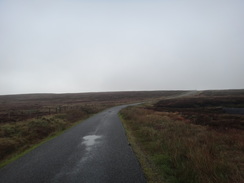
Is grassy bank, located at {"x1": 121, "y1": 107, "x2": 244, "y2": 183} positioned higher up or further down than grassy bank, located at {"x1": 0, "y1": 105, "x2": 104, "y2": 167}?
higher up

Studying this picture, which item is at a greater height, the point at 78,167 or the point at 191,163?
the point at 191,163

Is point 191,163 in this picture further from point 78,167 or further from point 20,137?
point 20,137

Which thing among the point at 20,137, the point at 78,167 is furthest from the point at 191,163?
the point at 20,137

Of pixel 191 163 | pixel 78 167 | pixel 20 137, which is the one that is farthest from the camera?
pixel 20 137

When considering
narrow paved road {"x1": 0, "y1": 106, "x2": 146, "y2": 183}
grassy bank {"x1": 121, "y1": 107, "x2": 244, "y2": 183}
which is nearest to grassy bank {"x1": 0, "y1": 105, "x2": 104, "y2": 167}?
narrow paved road {"x1": 0, "y1": 106, "x2": 146, "y2": 183}

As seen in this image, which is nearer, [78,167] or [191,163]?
[191,163]

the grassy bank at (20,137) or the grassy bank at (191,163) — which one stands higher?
the grassy bank at (191,163)

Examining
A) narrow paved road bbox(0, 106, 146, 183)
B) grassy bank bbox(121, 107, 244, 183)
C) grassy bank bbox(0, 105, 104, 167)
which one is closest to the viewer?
grassy bank bbox(121, 107, 244, 183)

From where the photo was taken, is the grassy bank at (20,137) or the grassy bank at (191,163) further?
the grassy bank at (20,137)

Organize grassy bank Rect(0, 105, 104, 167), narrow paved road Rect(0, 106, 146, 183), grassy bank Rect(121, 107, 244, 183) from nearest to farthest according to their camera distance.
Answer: grassy bank Rect(121, 107, 244, 183), narrow paved road Rect(0, 106, 146, 183), grassy bank Rect(0, 105, 104, 167)

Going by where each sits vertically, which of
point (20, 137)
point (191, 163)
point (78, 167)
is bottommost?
point (20, 137)

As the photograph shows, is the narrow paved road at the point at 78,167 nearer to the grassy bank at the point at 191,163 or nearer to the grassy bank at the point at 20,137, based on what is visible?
the grassy bank at the point at 191,163

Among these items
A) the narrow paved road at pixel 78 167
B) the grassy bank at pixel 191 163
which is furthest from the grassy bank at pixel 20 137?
the grassy bank at pixel 191 163

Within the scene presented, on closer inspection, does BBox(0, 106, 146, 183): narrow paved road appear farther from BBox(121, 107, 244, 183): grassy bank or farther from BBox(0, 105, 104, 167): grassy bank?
BBox(0, 105, 104, 167): grassy bank
